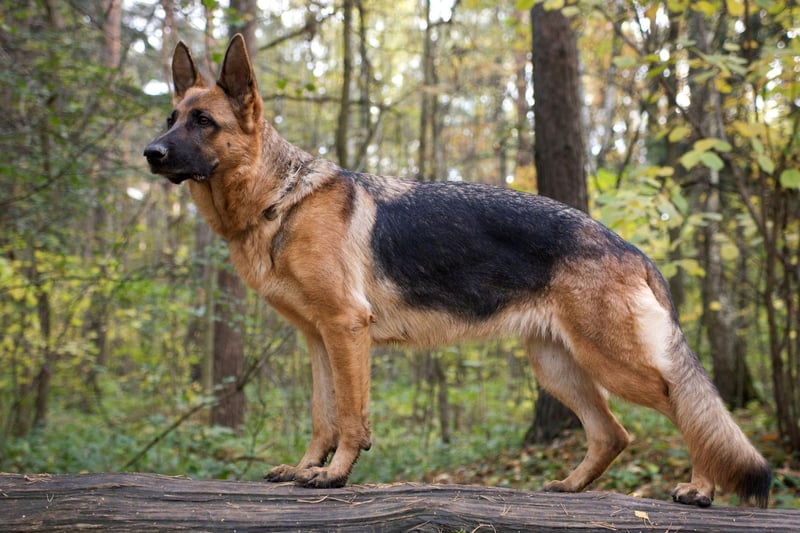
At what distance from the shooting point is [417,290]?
4160mm

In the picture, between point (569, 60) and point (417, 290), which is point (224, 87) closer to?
point (417, 290)

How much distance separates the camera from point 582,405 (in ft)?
14.3

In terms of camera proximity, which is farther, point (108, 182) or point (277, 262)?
point (108, 182)

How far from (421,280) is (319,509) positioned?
1543 mm

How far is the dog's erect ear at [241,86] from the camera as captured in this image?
402cm

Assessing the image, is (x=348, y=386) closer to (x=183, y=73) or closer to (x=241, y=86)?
(x=241, y=86)

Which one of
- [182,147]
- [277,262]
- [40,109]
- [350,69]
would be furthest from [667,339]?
[40,109]

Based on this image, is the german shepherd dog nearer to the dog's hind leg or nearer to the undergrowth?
the dog's hind leg

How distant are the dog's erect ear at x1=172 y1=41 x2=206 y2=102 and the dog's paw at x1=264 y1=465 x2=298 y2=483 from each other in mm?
2517

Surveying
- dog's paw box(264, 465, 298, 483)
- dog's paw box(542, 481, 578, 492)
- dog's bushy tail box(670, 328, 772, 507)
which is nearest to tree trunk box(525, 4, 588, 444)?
dog's paw box(542, 481, 578, 492)

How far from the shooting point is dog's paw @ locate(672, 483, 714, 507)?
3.61m

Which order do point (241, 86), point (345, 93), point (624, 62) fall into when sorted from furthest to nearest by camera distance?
point (345, 93) < point (624, 62) < point (241, 86)

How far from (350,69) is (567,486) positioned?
5942mm

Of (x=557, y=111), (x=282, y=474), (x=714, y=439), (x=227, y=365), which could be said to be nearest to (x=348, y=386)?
(x=282, y=474)
